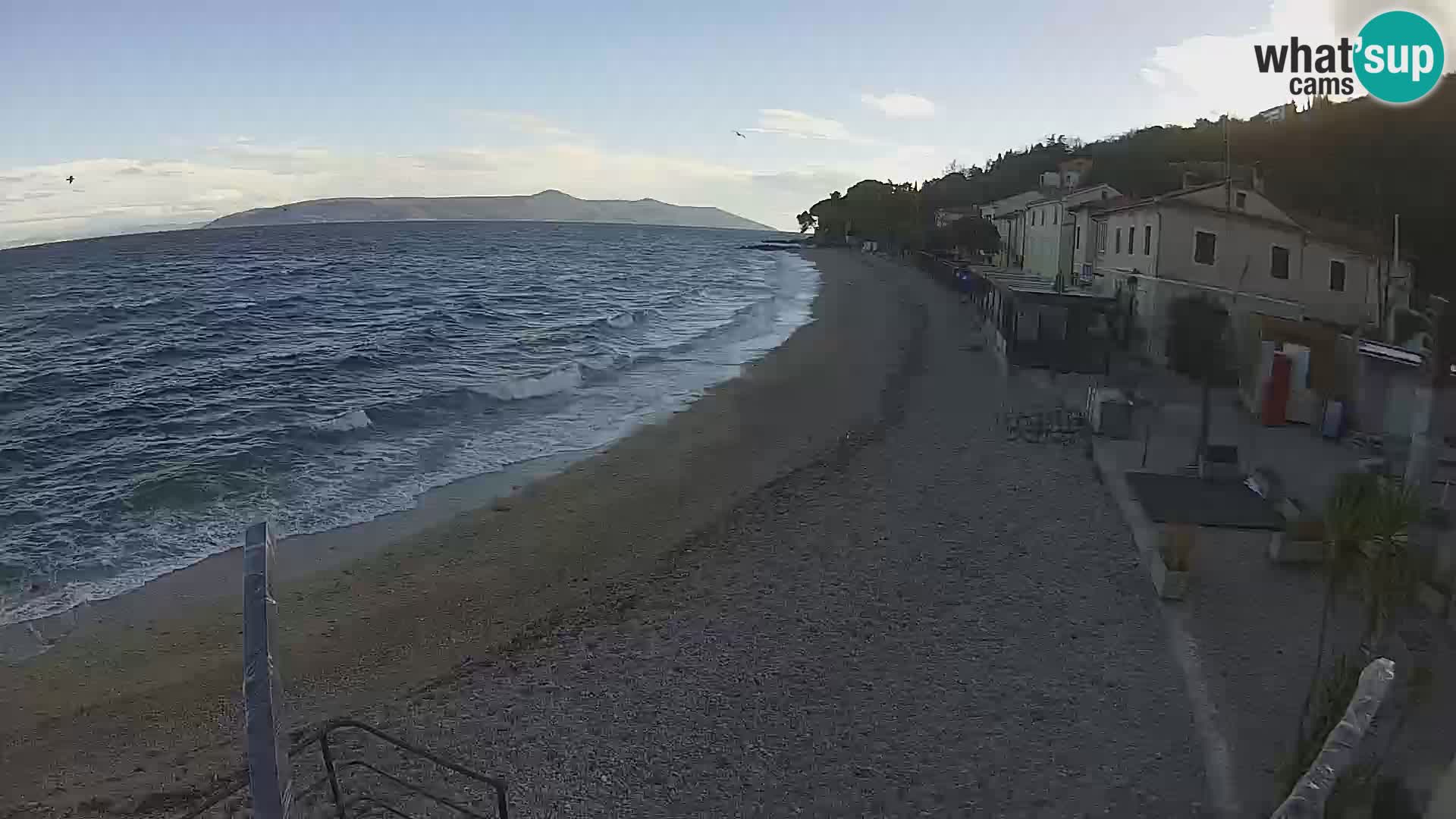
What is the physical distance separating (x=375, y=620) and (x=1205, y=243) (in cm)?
2104

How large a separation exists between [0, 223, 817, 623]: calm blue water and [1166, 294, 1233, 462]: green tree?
40.4 ft

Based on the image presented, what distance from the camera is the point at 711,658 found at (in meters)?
9.60

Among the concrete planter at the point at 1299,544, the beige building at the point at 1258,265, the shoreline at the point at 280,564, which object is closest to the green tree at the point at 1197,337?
the beige building at the point at 1258,265

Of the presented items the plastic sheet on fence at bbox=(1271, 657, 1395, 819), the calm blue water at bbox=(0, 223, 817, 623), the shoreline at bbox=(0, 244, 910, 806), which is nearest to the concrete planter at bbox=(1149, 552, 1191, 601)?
the shoreline at bbox=(0, 244, 910, 806)

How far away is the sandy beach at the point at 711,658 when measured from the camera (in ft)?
24.9

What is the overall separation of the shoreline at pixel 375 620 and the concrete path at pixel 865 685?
2.80 feet

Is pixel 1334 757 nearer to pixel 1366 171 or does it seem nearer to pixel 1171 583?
pixel 1171 583

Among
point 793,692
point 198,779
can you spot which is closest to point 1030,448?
point 793,692

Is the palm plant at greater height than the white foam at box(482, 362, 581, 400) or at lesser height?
greater

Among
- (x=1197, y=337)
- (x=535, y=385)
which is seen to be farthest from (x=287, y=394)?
(x=1197, y=337)

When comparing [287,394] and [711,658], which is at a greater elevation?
[287,394]

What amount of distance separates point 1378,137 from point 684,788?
28337mm

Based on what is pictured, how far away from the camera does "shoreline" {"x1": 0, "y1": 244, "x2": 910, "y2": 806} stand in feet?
28.9

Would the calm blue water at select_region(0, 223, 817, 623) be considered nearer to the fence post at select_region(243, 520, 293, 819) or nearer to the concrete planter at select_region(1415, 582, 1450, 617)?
the fence post at select_region(243, 520, 293, 819)
